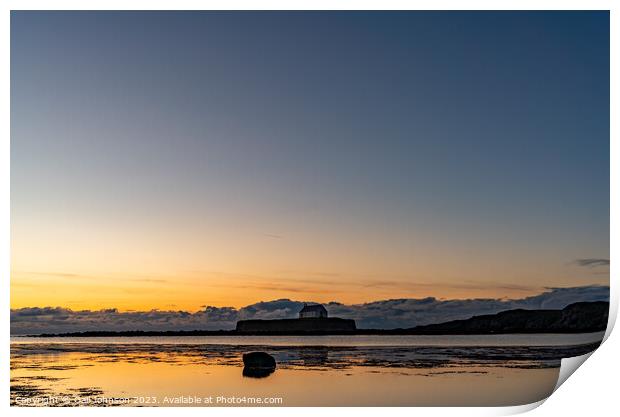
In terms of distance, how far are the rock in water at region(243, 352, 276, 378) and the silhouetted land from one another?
137mm

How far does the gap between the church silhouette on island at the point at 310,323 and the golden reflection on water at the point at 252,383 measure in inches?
8.7

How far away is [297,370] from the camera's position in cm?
598

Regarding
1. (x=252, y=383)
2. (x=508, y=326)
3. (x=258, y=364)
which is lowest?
(x=252, y=383)

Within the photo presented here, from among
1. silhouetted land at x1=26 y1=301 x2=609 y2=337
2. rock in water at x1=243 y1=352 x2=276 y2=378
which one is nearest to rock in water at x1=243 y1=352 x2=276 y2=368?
rock in water at x1=243 y1=352 x2=276 y2=378

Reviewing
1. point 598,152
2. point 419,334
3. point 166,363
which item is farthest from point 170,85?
→ point 598,152

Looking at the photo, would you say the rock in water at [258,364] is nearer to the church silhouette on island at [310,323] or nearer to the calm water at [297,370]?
the calm water at [297,370]

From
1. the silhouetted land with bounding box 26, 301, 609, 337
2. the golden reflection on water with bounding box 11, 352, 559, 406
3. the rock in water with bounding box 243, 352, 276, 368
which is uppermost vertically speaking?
the silhouetted land with bounding box 26, 301, 609, 337

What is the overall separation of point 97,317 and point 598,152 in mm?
2977

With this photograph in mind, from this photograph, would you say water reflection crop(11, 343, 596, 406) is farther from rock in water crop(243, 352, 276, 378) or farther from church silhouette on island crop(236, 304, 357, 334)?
church silhouette on island crop(236, 304, 357, 334)

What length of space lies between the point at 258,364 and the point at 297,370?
22cm

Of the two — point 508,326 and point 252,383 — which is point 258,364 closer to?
point 252,383

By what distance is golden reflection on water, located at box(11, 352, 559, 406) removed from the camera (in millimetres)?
5902

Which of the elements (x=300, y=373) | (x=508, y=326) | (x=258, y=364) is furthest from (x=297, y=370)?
(x=508, y=326)
